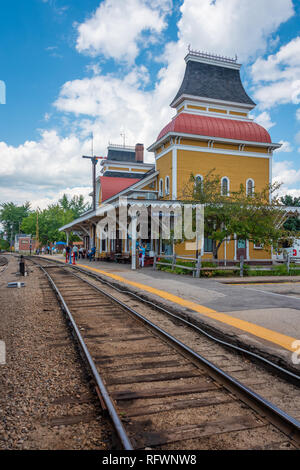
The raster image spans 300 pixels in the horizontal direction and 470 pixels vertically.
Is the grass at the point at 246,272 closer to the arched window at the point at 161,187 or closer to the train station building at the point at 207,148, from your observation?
the train station building at the point at 207,148

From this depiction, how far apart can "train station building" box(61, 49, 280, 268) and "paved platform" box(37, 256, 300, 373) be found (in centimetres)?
924

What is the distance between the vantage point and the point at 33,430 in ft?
11.9

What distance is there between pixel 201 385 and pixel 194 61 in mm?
30470

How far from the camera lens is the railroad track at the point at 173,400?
11.3ft

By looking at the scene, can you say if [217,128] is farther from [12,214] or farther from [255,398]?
[12,214]

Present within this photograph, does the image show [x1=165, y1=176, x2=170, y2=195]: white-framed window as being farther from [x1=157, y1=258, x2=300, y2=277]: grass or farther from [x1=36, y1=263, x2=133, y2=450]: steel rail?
[x1=36, y1=263, x2=133, y2=450]: steel rail

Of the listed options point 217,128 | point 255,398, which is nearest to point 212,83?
point 217,128

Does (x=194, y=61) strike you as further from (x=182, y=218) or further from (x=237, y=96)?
(x=182, y=218)

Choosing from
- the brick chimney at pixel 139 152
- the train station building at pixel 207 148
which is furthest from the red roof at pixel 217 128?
the brick chimney at pixel 139 152

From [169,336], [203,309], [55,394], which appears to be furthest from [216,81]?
[55,394]

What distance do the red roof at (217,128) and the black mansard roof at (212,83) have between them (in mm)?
2521

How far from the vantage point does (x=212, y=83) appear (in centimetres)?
2983

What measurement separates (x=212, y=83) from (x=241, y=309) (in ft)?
82.4

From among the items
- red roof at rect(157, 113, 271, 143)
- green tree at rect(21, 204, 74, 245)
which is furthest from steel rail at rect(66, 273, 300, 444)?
green tree at rect(21, 204, 74, 245)
